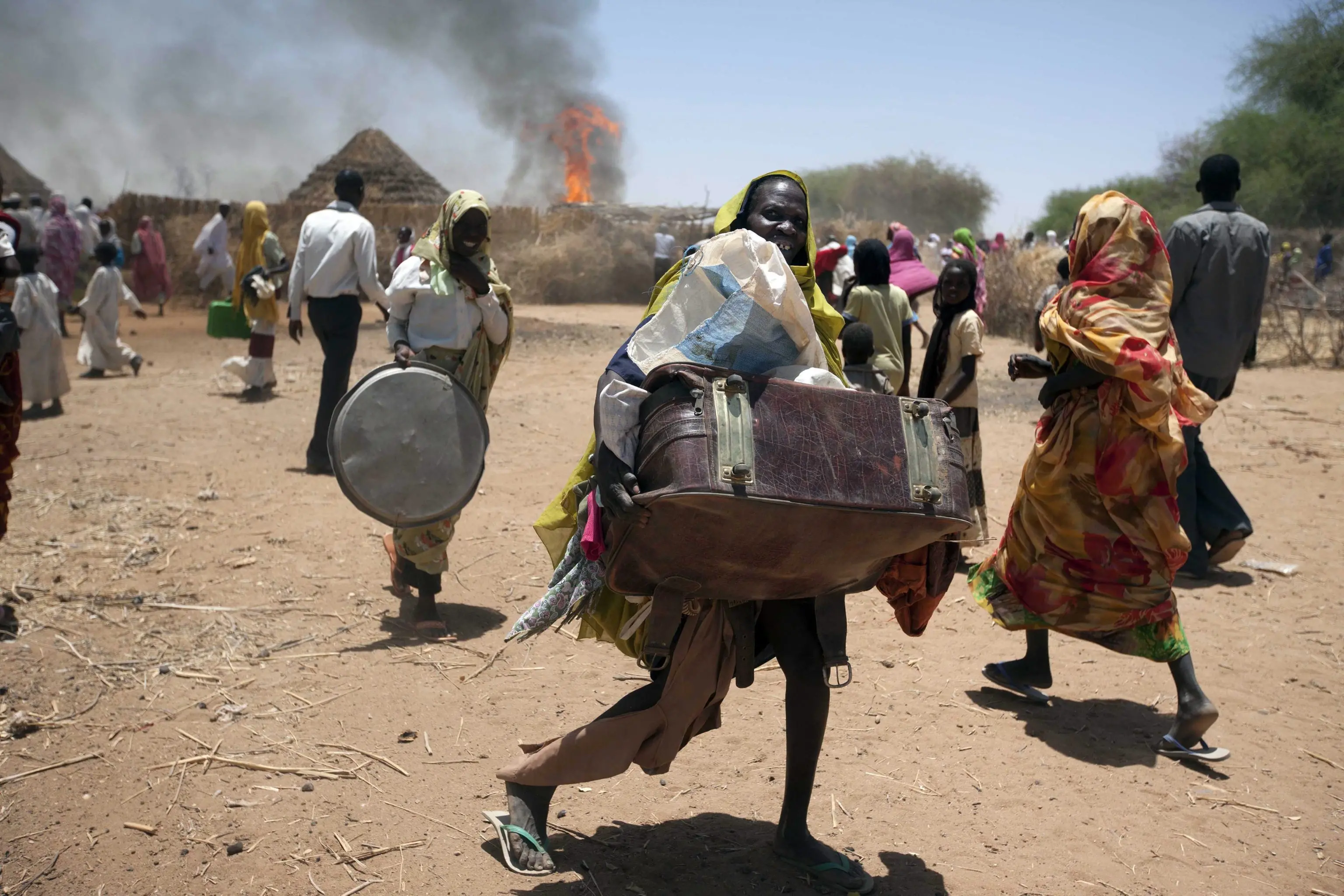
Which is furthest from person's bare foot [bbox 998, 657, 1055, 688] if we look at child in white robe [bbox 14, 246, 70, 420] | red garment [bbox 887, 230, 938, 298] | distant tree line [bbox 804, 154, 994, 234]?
distant tree line [bbox 804, 154, 994, 234]

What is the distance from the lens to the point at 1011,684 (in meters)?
4.39

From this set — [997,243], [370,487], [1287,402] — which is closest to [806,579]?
[370,487]

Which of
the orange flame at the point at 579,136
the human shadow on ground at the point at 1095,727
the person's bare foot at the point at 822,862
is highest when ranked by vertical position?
the orange flame at the point at 579,136

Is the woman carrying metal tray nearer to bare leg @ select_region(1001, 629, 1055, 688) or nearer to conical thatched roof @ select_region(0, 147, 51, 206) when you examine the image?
bare leg @ select_region(1001, 629, 1055, 688)

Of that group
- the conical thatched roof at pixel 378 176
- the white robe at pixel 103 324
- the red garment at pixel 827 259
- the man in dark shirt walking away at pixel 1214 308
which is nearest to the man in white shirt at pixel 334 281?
the red garment at pixel 827 259

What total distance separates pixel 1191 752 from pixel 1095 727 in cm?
39

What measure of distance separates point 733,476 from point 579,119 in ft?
147

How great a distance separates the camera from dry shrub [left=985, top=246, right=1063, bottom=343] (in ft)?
55.1

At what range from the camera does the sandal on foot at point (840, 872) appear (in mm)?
2867

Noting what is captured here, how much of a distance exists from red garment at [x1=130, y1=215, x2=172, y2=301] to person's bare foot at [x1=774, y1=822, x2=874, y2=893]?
66.6ft

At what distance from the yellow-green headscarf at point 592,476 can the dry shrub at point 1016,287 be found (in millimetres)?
14567

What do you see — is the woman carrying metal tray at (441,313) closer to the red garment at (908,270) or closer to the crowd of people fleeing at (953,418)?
the crowd of people fleeing at (953,418)

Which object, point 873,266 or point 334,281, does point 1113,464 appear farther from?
point 334,281

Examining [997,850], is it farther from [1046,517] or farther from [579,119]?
[579,119]
